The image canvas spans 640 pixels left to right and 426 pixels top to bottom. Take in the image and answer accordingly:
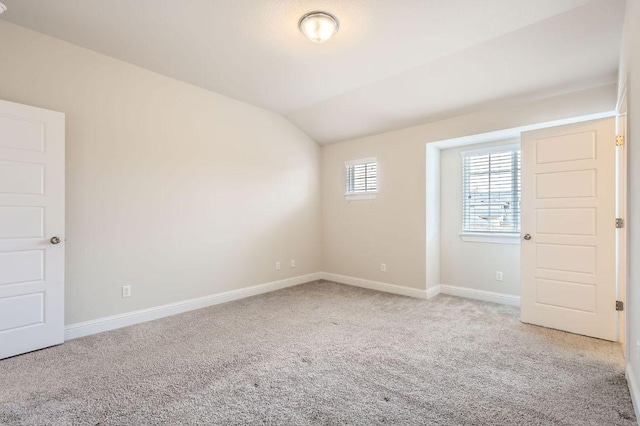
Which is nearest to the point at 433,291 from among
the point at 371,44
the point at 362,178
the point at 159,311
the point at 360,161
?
the point at 362,178

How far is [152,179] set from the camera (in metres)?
3.50

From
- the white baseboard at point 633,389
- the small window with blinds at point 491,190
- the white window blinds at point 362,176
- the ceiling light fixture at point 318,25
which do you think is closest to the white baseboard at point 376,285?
the small window with blinds at point 491,190

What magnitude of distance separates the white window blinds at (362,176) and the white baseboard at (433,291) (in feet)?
5.56

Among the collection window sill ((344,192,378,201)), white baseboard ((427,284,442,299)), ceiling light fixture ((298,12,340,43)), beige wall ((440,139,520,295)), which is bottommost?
white baseboard ((427,284,442,299))

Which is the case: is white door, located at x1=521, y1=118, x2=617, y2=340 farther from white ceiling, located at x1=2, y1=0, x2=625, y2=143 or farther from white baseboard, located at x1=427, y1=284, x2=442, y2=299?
white baseboard, located at x1=427, y1=284, x2=442, y2=299

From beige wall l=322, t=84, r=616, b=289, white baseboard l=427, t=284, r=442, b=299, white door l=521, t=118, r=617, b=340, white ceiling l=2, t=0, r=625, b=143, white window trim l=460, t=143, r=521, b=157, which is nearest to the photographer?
white ceiling l=2, t=0, r=625, b=143

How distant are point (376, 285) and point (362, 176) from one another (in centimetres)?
177

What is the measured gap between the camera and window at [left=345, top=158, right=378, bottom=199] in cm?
493

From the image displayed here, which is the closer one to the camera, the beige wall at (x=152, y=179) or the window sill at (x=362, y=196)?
the beige wall at (x=152, y=179)

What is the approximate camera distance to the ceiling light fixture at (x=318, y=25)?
2.47m

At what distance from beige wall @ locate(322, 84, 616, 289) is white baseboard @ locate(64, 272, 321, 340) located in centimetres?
121

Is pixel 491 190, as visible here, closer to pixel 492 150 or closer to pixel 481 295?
pixel 492 150

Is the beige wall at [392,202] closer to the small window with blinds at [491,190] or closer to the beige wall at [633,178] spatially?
the small window with blinds at [491,190]

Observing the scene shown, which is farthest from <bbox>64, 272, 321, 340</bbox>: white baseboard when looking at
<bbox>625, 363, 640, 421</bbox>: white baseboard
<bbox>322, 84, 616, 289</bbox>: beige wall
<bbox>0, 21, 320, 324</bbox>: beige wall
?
<bbox>625, 363, 640, 421</bbox>: white baseboard
